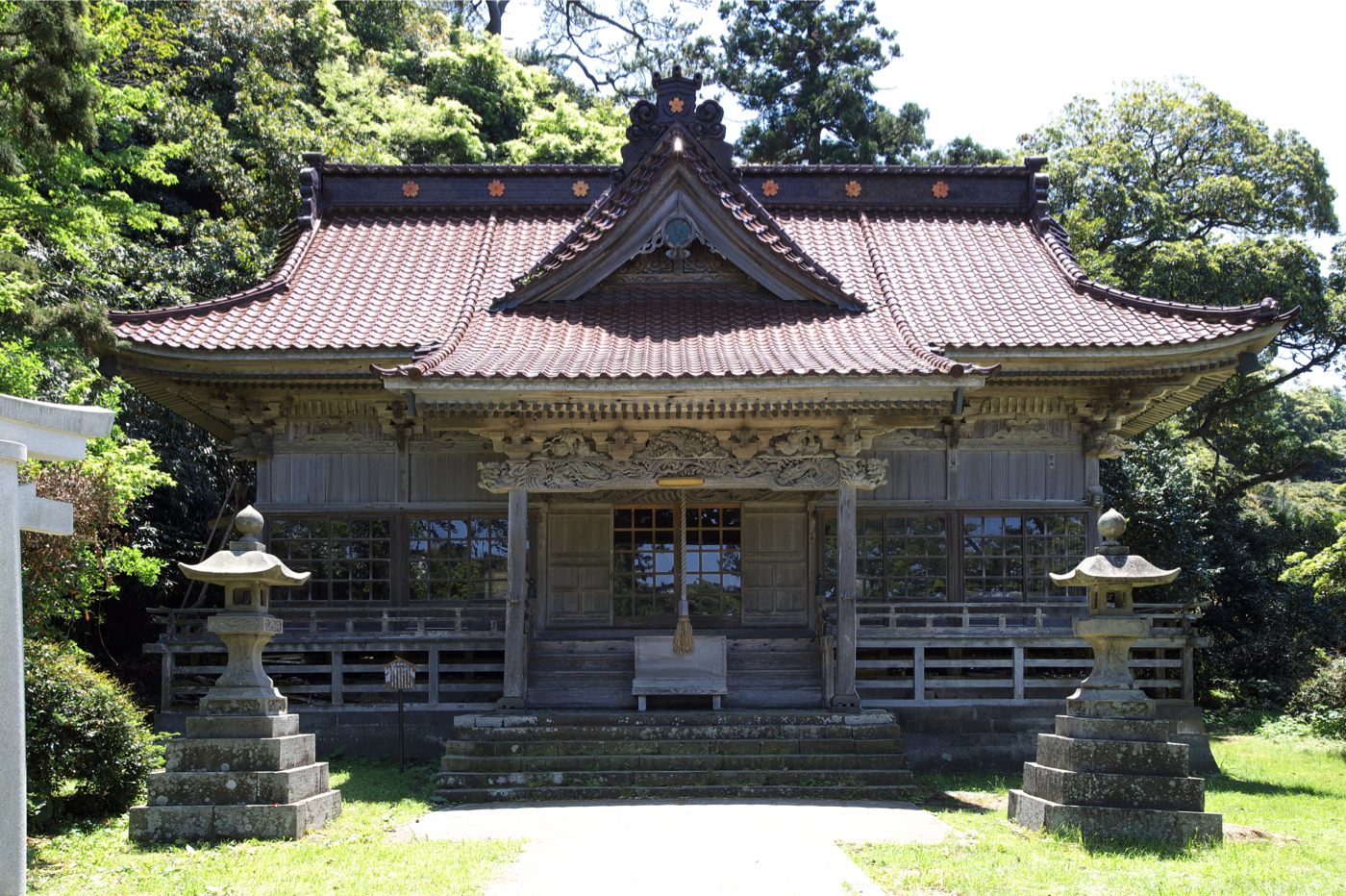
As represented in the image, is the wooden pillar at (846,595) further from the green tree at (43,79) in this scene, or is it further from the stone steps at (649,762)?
the green tree at (43,79)

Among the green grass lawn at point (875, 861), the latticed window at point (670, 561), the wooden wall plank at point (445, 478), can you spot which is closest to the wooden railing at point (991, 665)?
the latticed window at point (670, 561)

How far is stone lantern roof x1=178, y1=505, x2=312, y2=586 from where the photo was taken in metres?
11.8

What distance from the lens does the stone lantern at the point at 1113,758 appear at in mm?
10828

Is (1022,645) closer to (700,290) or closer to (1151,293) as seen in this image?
(700,290)

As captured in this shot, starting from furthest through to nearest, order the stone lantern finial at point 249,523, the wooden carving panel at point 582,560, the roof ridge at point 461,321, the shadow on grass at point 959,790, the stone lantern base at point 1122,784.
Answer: the wooden carving panel at point 582,560, the roof ridge at point 461,321, the shadow on grass at point 959,790, the stone lantern finial at point 249,523, the stone lantern base at point 1122,784

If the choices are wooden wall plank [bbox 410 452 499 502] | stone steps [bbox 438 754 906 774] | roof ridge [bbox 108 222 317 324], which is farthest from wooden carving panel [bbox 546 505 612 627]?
roof ridge [bbox 108 222 317 324]

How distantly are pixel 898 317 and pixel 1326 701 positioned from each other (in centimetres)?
1152

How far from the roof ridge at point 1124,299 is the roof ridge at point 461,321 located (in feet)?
30.3

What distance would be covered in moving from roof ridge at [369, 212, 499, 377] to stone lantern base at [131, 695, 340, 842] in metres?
4.29

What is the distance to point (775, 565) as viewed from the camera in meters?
18.3

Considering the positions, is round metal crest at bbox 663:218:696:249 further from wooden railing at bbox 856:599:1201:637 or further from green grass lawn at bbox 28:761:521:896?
green grass lawn at bbox 28:761:521:896

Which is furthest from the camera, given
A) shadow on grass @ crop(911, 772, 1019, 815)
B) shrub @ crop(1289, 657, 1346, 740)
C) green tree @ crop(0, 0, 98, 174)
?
shrub @ crop(1289, 657, 1346, 740)

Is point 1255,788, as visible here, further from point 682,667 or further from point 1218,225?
point 1218,225

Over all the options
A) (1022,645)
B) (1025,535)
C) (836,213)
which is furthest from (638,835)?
(836,213)
